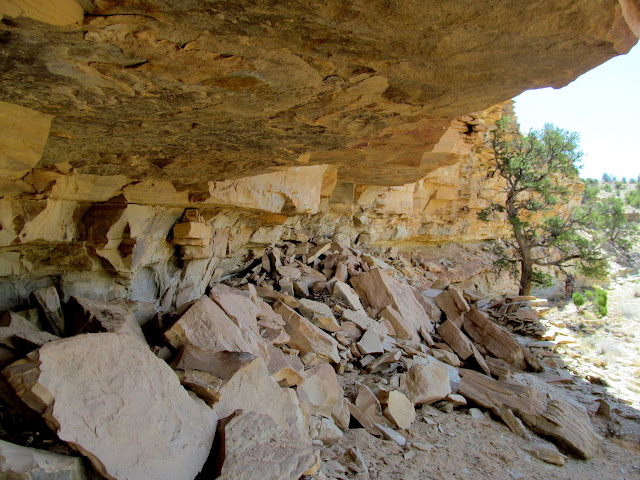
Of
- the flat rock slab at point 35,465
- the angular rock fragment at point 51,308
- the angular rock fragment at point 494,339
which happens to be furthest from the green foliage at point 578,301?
the flat rock slab at point 35,465

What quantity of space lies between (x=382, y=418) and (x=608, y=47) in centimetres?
384

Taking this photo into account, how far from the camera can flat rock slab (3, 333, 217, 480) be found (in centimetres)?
223

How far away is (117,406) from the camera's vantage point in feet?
8.00

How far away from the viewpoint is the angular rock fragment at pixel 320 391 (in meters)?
3.95

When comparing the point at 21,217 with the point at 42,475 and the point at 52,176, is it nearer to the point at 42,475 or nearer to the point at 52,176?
the point at 52,176

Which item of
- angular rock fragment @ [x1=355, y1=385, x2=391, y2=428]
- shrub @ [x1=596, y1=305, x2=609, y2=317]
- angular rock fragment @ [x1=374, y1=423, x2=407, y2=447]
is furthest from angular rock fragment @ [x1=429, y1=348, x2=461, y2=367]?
shrub @ [x1=596, y1=305, x2=609, y2=317]

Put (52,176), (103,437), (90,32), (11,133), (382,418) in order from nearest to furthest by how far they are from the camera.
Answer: (90,32)
(11,133)
(103,437)
(52,176)
(382,418)

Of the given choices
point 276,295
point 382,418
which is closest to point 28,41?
point 382,418

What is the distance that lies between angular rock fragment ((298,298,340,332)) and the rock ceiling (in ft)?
11.0

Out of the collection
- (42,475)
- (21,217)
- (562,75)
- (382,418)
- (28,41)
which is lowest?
(382,418)

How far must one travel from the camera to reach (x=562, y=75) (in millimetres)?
1842

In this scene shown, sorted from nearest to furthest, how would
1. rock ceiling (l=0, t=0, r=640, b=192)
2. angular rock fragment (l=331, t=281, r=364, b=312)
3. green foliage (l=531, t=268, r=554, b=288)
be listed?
1. rock ceiling (l=0, t=0, r=640, b=192)
2. angular rock fragment (l=331, t=281, r=364, b=312)
3. green foliage (l=531, t=268, r=554, b=288)

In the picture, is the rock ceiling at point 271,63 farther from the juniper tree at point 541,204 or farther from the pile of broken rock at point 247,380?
the juniper tree at point 541,204

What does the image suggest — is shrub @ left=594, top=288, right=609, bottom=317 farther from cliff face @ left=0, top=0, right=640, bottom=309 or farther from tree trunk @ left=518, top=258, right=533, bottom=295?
cliff face @ left=0, top=0, right=640, bottom=309
